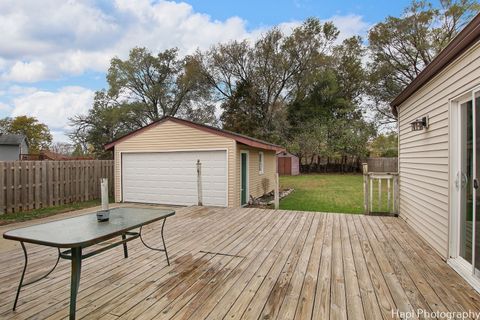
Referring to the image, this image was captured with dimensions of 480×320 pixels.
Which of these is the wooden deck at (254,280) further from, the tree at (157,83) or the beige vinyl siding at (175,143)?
the tree at (157,83)

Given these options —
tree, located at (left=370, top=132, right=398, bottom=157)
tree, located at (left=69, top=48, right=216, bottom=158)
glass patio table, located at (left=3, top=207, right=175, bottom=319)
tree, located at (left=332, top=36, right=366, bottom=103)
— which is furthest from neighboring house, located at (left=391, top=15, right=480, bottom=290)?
tree, located at (left=69, top=48, right=216, bottom=158)

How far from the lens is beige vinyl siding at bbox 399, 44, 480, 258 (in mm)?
2920

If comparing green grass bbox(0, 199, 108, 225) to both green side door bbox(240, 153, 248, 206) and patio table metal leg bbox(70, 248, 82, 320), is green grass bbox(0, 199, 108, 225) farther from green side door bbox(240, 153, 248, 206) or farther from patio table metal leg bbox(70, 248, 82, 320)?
patio table metal leg bbox(70, 248, 82, 320)

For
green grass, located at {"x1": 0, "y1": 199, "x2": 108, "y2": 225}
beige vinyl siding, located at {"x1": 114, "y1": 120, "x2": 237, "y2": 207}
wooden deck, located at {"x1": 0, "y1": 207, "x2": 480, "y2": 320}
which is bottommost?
green grass, located at {"x1": 0, "y1": 199, "x2": 108, "y2": 225}

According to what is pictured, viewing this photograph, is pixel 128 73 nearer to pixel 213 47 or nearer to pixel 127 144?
pixel 213 47

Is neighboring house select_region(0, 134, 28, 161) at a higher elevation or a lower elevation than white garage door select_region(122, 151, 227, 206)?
higher

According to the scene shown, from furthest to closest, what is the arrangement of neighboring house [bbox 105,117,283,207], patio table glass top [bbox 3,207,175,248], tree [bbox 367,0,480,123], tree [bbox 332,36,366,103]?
tree [bbox 332,36,366,103]
tree [bbox 367,0,480,123]
neighboring house [bbox 105,117,283,207]
patio table glass top [bbox 3,207,175,248]

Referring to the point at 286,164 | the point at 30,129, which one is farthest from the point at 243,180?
the point at 30,129

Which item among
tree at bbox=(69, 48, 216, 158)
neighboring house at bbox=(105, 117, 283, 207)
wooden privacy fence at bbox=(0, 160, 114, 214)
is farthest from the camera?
tree at bbox=(69, 48, 216, 158)

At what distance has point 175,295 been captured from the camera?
7.75ft

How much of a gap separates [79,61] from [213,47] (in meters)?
12.9

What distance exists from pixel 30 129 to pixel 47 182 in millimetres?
32008

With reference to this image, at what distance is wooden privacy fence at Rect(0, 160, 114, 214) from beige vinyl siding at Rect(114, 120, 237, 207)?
0.92 m

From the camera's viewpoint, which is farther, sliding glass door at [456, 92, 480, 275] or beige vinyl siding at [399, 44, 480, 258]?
beige vinyl siding at [399, 44, 480, 258]
